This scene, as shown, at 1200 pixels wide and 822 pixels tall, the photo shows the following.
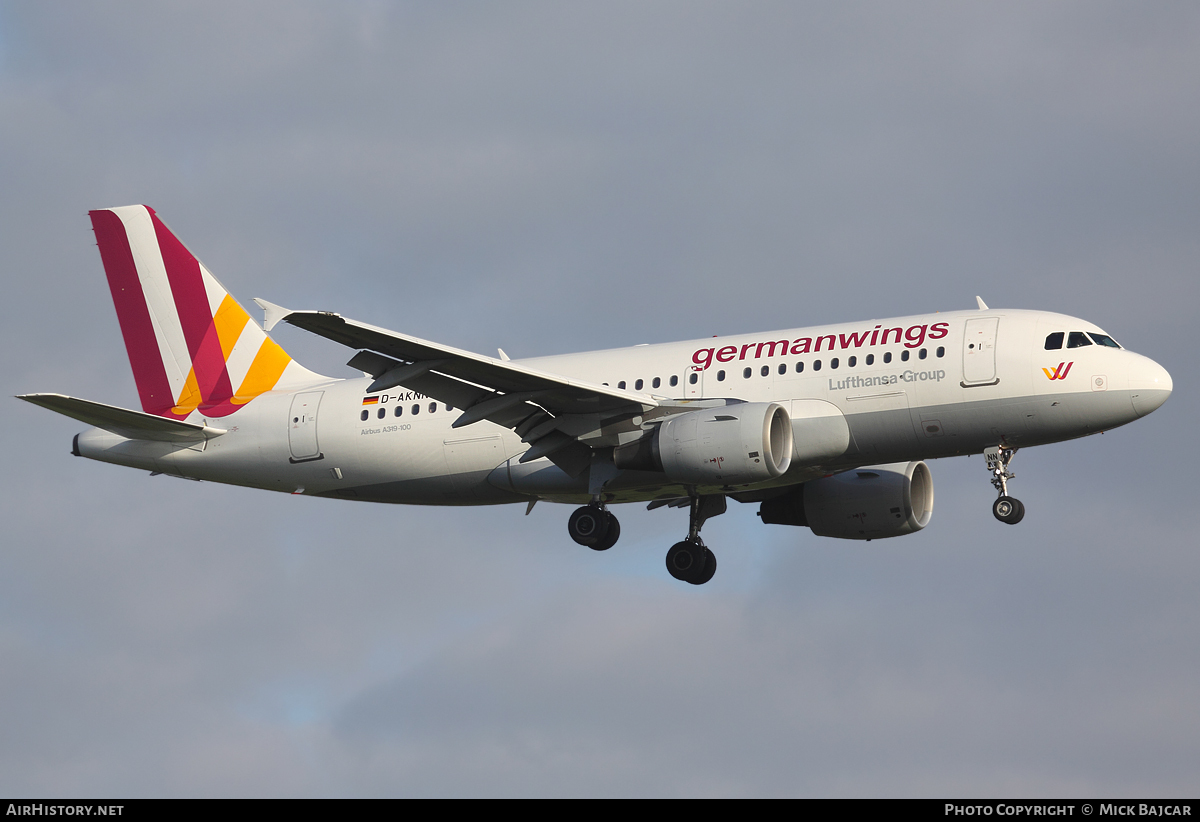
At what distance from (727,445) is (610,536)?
4388mm

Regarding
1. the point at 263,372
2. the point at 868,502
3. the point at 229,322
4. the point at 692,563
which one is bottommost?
the point at 692,563

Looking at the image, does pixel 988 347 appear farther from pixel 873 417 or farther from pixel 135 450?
pixel 135 450

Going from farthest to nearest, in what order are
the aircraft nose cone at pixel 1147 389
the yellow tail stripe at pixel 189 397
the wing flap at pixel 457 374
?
the yellow tail stripe at pixel 189 397 < the aircraft nose cone at pixel 1147 389 < the wing flap at pixel 457 374

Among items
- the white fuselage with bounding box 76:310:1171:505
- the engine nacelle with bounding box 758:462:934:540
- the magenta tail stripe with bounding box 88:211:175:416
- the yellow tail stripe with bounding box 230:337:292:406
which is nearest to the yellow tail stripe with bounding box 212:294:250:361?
the yellow tail stripe with bounding box 230:337:292:406

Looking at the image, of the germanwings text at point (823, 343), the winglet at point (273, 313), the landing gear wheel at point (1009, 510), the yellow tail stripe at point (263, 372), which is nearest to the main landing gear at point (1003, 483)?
the landing gear wheel at point (1009, 510)

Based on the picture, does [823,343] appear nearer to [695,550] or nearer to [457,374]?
[695,550]

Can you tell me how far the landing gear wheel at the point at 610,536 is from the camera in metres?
35.6

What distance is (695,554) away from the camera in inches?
1519

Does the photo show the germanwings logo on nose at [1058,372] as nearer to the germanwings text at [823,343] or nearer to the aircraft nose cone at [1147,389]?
the aircraft nose cone at [1147,389]

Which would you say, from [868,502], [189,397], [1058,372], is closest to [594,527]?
[868,502]

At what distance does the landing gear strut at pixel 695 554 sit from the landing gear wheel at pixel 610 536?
3151 mm

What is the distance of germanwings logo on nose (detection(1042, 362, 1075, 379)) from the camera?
108 ft

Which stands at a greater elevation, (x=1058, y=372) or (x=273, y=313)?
(x=1058, y=372)

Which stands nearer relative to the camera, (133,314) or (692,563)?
(692,563)
